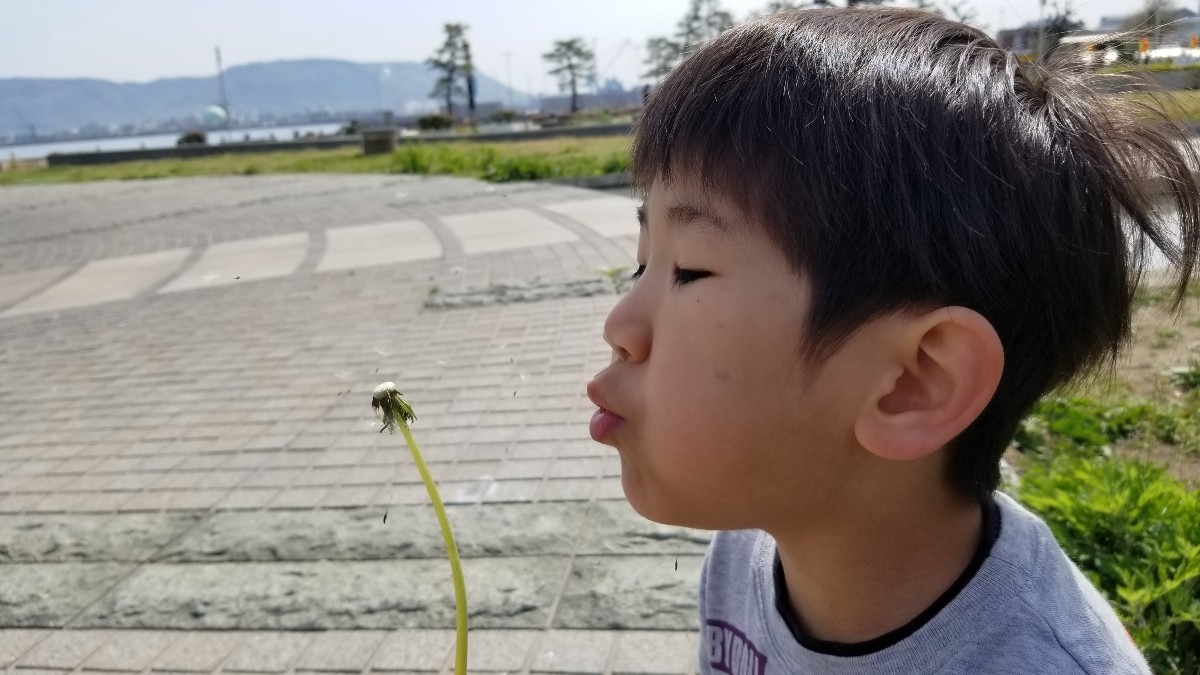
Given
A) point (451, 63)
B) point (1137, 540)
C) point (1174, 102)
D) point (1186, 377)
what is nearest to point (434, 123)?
point (451, 63)

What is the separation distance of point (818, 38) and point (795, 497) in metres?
0.50

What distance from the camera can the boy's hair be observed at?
95 centimetres

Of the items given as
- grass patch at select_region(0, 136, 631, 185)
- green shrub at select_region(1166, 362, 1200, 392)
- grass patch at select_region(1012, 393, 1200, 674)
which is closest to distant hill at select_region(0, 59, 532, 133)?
grass patch at select_region(0, 136, 631, 185)

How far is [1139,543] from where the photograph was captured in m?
1.98

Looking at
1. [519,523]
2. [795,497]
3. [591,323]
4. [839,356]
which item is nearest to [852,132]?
[839,356]

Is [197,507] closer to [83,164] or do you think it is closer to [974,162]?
[974,162]

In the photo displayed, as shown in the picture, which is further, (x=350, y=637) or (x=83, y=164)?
(x=83, y=164)

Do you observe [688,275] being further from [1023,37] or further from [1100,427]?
[1100,427]

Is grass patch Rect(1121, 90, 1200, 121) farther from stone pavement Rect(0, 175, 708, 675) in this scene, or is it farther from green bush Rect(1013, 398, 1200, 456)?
green bush Rect(1013, 398, 1200, 456)

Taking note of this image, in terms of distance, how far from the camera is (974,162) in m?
0.95

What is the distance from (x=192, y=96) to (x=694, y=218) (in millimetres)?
67005

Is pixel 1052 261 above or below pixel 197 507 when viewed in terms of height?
above

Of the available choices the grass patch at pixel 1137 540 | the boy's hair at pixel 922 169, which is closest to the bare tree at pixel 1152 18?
the boy's hair at pixel 922 169

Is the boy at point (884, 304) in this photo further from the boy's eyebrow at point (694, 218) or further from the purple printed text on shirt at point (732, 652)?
the purple printed text on shirt at point (732, 652)
